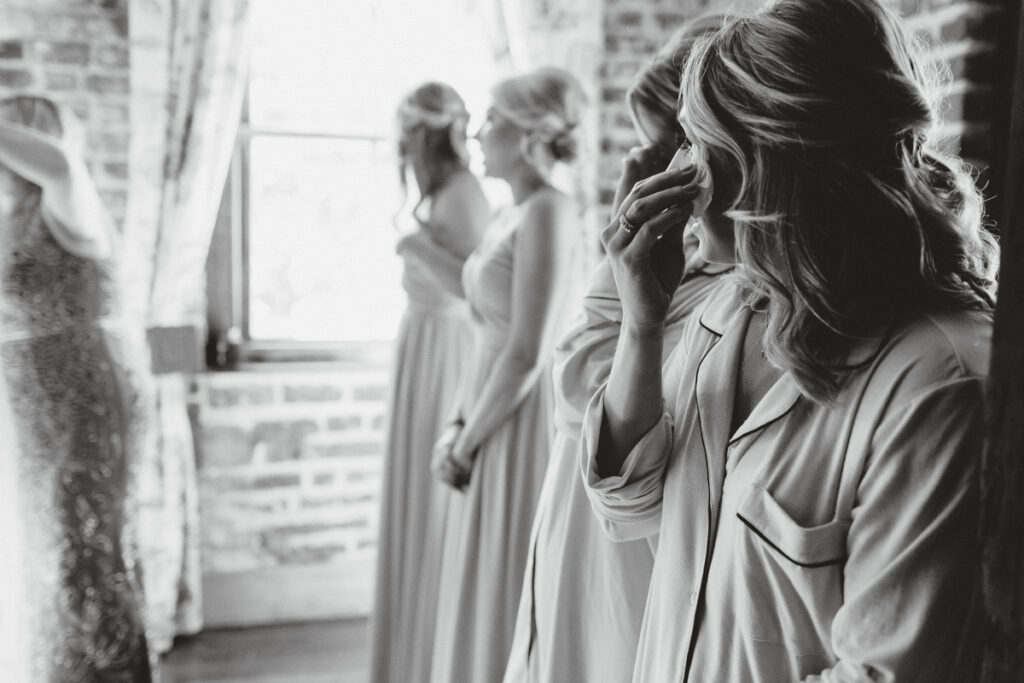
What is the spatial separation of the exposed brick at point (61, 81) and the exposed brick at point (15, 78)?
2.3 inches

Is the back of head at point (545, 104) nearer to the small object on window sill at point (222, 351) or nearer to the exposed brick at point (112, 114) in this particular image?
the exposed brick at point (112, 114)

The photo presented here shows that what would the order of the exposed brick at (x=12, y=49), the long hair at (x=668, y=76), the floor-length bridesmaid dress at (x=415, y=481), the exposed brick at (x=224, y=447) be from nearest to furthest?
1. the long hair at (x=668, y=76)
2. the floor-length bridesmaid dress at (x=415, y=481)
3. the exposed brick at (x=12, y=49)
4. the exposed brick at (x=224, y=447)

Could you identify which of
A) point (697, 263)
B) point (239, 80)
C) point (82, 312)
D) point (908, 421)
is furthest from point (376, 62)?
point (908, 421)

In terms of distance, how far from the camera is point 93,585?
93.2 inches

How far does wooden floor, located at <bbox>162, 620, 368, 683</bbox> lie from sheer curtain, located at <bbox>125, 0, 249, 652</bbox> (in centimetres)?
13

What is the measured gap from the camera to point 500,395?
2.07 meters

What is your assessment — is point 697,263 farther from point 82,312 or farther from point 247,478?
point 247,478

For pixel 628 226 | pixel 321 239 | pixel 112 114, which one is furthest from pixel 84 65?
pixel 628 226

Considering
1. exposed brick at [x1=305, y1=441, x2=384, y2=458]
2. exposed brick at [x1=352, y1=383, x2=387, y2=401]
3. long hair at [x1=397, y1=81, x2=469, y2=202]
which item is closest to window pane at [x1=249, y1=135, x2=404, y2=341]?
exposed brick at [x1=352, y1=383, x2=387, y2=401]

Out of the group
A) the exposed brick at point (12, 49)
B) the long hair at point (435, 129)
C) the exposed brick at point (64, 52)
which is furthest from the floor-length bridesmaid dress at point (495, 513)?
the exposed brick at point (12, 49)

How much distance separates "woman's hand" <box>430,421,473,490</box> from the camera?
84.3 inches

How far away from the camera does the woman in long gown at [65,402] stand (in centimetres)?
219

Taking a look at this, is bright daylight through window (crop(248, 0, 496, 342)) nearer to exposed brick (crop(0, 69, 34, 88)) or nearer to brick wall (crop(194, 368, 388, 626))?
brick wall (crop(194, 368, 388, 626))

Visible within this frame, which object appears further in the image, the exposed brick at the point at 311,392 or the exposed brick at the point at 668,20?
the exposed brick at the point at 311,392
